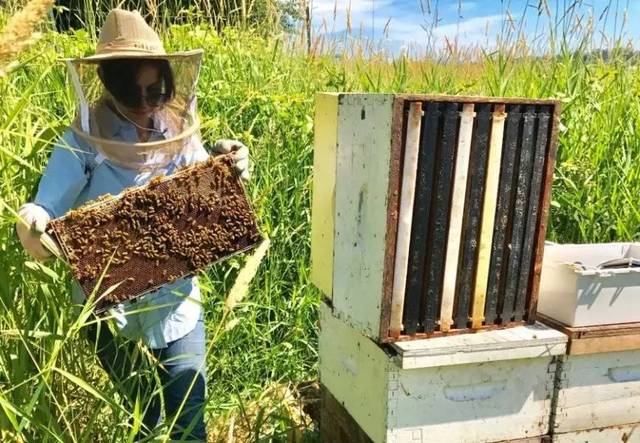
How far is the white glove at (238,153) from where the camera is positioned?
1857mm

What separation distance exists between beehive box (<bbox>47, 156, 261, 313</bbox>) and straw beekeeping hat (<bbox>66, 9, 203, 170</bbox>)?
0.17 m

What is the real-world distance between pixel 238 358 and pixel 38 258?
1390 mm

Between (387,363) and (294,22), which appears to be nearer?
(387,363)

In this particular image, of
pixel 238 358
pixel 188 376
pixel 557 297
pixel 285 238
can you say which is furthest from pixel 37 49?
pixel 557 297

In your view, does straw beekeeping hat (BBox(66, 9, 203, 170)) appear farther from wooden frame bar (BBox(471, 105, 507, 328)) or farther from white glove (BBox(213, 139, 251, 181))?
wooden frame bar (BBox(471, 105, 507, 328))

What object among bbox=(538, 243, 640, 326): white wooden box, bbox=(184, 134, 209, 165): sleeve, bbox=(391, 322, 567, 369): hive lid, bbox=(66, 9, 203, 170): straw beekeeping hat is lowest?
bbox=(391, 322, 567, 369): hive lid

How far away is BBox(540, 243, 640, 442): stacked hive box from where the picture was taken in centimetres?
177

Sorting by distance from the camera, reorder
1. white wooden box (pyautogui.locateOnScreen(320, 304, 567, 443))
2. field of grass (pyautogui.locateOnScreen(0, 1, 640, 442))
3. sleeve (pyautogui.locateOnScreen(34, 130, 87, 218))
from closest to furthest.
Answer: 1. white wooden box (pyautogui.locateOnScreen(320, 304, 567, 443))
2. sleeve (pyautogui.locateOnScreen(34, 130, 87, 218))
3. field of grass (pyautogui.locateOnScreen(0, 1, 640, 442))

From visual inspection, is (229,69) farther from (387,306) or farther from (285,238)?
(387,306)

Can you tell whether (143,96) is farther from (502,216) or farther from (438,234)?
(502,216)

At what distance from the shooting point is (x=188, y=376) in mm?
2031

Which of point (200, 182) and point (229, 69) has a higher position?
point (229, 69)

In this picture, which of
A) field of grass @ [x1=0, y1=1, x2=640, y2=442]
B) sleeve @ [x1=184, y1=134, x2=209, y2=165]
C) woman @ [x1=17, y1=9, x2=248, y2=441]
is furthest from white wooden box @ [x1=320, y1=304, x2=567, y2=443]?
sleeve @ [x1=184, y1=134, x2=209, y2=165]

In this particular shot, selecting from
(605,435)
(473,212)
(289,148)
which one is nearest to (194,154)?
(473,212)
